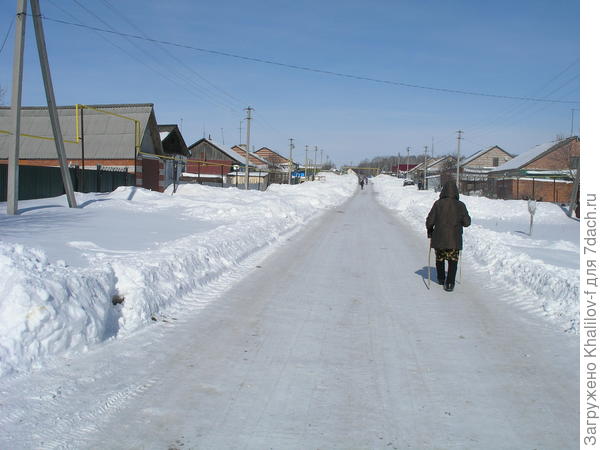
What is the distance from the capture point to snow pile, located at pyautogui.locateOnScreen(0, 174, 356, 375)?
4750 millimetres

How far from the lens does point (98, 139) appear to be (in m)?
32.9

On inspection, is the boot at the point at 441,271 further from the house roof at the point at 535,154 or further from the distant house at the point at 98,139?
the house roof at the point at 535,154

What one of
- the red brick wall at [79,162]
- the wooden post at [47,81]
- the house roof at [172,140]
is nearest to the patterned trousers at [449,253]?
the wooden post at [47,81]

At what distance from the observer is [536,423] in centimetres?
384

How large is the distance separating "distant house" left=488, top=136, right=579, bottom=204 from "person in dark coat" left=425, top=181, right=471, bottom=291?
37379mm

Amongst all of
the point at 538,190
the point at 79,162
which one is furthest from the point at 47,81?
the point at 538,190

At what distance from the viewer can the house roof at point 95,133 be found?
3219 cm

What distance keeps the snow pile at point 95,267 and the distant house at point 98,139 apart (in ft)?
49.4

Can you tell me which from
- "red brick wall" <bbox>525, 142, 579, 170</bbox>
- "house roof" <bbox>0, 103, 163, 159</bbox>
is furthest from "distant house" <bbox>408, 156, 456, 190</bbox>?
"house roof" <bbox>0, 103, 163, 159</bbox>

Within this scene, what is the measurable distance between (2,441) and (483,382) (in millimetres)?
3773

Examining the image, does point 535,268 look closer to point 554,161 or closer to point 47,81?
point 47,81

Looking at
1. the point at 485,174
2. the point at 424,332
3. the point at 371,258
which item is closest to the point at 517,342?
the point at 424,332

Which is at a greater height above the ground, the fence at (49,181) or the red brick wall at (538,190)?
the red brick wall at (538,190)

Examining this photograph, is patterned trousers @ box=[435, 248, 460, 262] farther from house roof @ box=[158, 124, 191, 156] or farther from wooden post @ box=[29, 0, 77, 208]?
house roof @ box=[158, 124, 191, 156]
